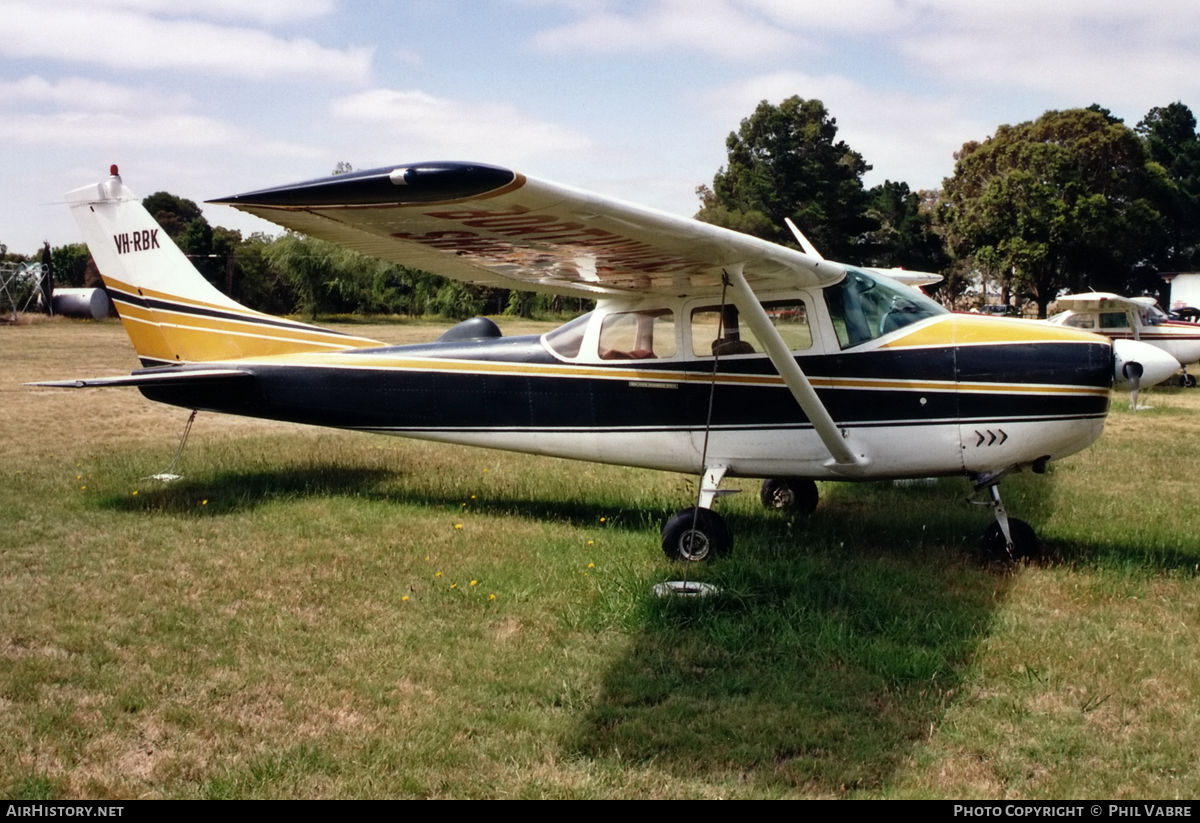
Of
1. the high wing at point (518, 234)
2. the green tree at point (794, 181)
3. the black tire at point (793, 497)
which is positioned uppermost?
the green tree at point (794, 181)

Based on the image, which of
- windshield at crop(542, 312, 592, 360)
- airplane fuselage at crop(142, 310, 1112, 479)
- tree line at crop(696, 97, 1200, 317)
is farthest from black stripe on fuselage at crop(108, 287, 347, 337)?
tree line at crop(696, 97, 1200, 317)

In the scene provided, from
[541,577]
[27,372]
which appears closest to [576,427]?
[541,577]

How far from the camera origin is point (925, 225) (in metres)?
58.6

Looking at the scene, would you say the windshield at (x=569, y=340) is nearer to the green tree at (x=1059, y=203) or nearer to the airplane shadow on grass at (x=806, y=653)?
the airplane shadow on grass at (x=806, y=653)

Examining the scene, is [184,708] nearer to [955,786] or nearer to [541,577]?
[541,577]

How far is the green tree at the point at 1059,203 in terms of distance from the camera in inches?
1662

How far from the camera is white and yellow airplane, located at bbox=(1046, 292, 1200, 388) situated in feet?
70.3

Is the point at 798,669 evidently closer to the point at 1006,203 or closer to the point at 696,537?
the point at 696,537

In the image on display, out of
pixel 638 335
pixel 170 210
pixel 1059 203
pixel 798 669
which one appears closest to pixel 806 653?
pixel 798 669

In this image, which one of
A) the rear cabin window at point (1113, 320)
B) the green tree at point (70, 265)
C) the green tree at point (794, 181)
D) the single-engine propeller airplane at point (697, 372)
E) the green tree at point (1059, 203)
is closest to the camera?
the single-engine propeller airplane at point (697, 372)

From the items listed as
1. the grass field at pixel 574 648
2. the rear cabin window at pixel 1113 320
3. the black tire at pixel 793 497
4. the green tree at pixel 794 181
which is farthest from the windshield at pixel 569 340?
the green tree at pixel 794 181

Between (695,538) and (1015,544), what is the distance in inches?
85.2

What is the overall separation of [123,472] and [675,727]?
729cm

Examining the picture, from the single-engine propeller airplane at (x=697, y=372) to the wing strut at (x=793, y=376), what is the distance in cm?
2
